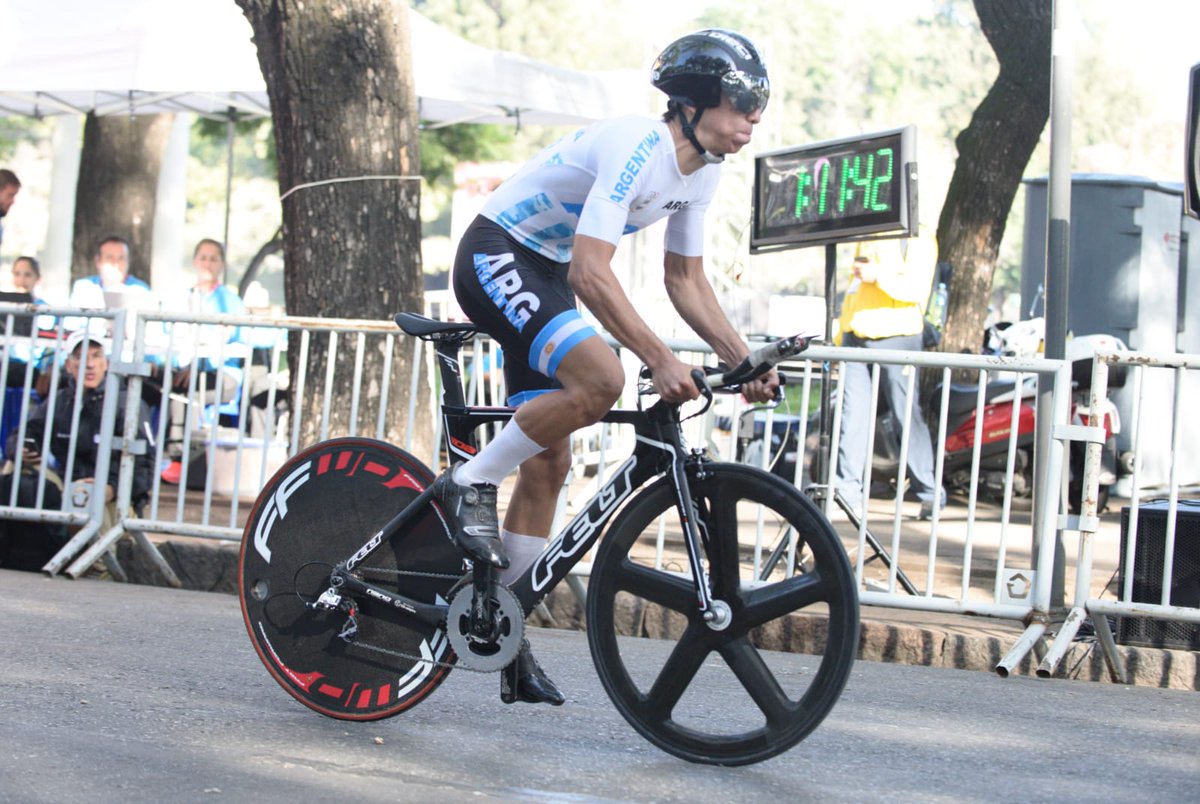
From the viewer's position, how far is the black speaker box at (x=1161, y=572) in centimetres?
643

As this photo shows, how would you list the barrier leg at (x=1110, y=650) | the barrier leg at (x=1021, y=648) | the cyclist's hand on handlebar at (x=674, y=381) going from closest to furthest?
the cyclist's hand on handlebar at (x=674, y=381)
the barrier leg at (x=1021, y=648)
the barrier leg at (x=1110, y=650)

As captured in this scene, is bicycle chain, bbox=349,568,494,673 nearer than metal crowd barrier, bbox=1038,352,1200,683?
Yes

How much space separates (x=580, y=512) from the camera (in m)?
4.34

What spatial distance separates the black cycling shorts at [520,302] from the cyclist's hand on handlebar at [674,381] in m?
0.25

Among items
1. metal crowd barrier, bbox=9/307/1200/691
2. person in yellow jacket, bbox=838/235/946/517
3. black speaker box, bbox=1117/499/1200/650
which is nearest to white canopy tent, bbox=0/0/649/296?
metal crowd barrier, bbox=9/307/1200/691

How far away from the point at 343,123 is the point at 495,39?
76.8 m

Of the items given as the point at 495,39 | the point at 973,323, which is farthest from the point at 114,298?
the point at 495,39

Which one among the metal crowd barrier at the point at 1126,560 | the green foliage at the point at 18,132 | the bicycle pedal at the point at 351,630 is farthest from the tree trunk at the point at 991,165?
the green foliage at the point at 18,132

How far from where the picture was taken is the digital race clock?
7.32 meters

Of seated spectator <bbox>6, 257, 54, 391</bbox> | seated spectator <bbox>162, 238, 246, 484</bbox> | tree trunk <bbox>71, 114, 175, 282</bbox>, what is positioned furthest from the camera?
tree trunk <bbox>71, 114, 175, 282</bbox>

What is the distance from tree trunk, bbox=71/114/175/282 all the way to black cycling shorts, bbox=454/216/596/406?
43.3ft

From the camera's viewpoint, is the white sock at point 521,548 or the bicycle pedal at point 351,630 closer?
the white sock at point 521,548

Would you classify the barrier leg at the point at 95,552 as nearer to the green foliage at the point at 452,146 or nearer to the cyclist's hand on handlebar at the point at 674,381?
the cyclist's hand on handlebar at the point at 674,381

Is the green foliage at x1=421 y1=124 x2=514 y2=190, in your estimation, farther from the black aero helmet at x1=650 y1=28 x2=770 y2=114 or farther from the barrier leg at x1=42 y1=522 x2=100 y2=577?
the black aero helmet at x1=650 y1=28 x2=770 y2=114
